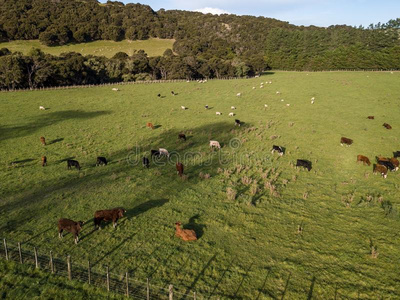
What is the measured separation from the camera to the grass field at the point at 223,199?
1069cm

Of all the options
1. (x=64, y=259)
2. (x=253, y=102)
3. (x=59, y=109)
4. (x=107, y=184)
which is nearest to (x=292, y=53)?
(x=253, y=102)

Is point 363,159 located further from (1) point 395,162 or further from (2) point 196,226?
(2) point 196,226

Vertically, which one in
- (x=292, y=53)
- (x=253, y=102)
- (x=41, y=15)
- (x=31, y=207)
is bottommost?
(x=31, y=207)

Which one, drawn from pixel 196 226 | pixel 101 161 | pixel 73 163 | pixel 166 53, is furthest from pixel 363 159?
pixel 166 53

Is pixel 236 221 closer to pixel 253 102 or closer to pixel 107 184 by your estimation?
pixel 107 184

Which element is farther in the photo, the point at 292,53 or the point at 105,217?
the point at 292,53

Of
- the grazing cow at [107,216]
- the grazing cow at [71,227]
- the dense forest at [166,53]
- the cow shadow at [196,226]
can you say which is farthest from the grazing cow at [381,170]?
the dense forest at [166,53]

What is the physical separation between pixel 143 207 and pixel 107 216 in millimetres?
2670

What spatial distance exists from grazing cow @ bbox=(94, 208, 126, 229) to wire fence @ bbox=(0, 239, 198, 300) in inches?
97.7

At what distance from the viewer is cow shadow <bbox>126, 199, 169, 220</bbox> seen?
14.7 metres

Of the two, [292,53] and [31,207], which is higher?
[292,53]

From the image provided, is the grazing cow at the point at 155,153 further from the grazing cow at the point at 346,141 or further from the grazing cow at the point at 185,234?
the grazing cow at the point at 346,141

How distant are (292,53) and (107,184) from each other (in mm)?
101426

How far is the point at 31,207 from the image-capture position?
50.4 ft
